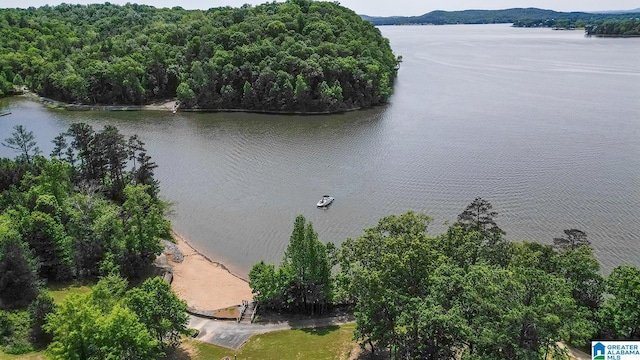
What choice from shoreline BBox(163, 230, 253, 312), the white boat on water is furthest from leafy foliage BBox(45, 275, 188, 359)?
the white boat on water

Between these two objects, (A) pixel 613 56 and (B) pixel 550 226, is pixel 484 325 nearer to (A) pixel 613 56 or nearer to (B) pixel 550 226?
(B) pixel 550 226

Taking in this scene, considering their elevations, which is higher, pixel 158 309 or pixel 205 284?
pixel 158 309

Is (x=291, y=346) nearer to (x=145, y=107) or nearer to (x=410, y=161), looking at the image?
(x=410, y=161)

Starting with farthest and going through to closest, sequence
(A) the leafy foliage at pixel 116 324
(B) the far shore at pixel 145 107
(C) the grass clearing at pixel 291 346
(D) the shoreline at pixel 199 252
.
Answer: (B) the far shore at pixel 145 107
(D) the shoreline at pixel 199 252
(C) the grass clearing at pixel 291 346
(A) the leafy foliage at pixel 116 324

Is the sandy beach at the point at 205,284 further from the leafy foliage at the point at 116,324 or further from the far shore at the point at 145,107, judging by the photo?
the far shore at the point at 145,107

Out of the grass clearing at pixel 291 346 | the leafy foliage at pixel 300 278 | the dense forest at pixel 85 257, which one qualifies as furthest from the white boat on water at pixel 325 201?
the grass clearing at pixel 291 346

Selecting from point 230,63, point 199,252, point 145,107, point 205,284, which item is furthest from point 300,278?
point 145,107

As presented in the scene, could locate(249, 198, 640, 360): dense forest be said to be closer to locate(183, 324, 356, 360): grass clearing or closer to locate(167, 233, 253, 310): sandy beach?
locate(183, 324, 356, 360): grass clearing

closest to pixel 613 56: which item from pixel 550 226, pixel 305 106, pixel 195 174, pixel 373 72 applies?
pixel 373 72
